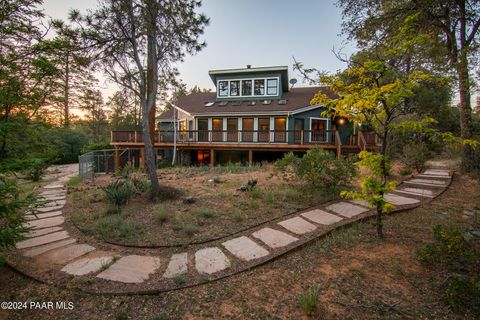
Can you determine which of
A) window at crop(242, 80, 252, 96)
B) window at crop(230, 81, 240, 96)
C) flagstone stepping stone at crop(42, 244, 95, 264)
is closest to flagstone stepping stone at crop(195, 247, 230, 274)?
flagstone stepping stone at crop(42, 244, 95, 264)

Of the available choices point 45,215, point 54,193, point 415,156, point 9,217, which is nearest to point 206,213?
point 9,217

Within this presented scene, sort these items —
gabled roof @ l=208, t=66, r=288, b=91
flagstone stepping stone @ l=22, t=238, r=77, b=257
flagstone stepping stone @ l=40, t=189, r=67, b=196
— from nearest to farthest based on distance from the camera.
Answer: flagstone stepping stone @ l=22, t=238, r=77, b=257 → flagstone stepping stone @ l=40, t=189, r=67, b=196 → gabled roof @ l=208, t=66, r=288, b=91

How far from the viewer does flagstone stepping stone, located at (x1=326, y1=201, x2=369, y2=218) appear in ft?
14.8

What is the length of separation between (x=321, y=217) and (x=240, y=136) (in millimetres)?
11093

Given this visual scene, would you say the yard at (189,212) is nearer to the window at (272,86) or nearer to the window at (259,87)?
the window at (272,86)

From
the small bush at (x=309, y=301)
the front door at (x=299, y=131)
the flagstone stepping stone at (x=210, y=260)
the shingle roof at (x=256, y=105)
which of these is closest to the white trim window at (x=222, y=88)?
the shingle roof at (x=256, y=105)

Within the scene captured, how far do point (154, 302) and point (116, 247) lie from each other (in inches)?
66.9

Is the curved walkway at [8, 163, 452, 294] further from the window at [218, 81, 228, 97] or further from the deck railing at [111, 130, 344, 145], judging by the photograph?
the window at [218, 81, 228, 97]

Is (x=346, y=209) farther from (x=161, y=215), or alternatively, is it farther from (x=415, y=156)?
(x=415, y=156)

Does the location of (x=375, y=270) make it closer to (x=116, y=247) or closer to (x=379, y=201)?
(x=379, y=201)

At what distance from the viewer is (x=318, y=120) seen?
15.9 meters

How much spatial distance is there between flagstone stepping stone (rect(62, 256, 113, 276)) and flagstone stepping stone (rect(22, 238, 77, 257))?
2.72 ft

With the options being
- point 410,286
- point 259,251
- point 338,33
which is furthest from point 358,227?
point 338,33

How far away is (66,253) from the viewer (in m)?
3.44
